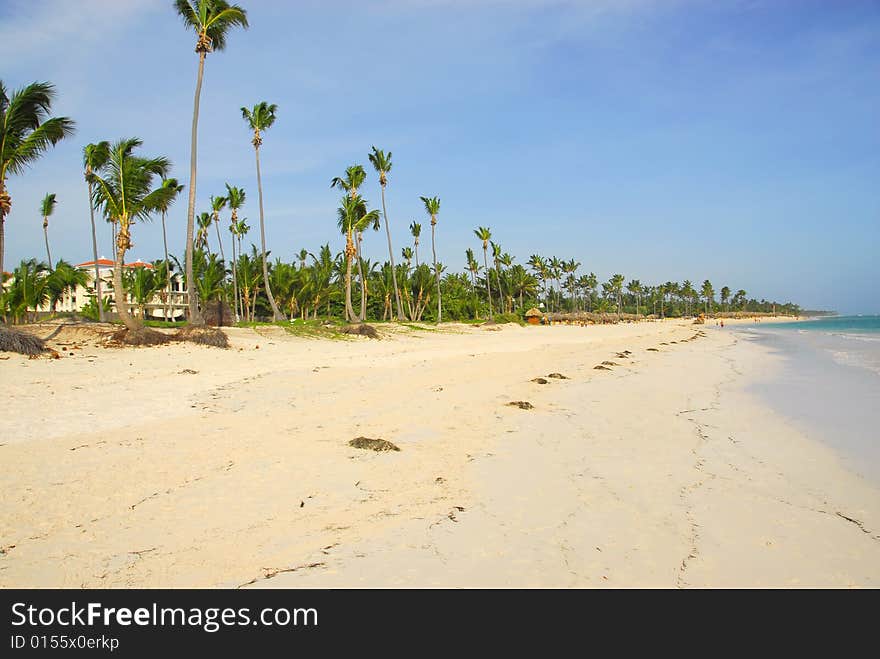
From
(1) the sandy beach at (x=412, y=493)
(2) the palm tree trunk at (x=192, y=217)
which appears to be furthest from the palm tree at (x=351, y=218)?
(1) the sandy beach at (x=412, y=493)

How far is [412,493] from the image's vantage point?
5074 mm

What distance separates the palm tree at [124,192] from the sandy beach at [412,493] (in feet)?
29.7

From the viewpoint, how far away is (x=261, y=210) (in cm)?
3759

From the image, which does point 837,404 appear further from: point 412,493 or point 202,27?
point 202,27

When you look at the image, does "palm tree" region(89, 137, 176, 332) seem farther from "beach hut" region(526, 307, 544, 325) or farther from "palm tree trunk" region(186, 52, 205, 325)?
"beach hut" region(526, 307, 544, 325)

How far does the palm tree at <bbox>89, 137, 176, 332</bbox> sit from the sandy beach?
29.7 feet

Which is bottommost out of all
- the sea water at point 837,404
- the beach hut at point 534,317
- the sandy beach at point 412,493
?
the sea water at point 837,404

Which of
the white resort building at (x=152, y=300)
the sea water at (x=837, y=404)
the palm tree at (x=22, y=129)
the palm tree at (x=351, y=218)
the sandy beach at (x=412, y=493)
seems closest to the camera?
the sandy beach at (x=412, y=493)

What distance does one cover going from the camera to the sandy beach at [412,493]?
11.8 feet

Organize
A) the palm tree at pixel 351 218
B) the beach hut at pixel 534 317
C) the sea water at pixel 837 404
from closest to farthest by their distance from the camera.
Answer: the sea water at pixel 837 404 → the palm tree at pixel 351 218 → the beach hut at pixel 534 317

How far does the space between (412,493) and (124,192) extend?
18.7 m

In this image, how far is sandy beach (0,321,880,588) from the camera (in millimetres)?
3611

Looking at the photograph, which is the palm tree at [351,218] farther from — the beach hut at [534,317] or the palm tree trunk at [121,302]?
the beach hut at [534,317]
